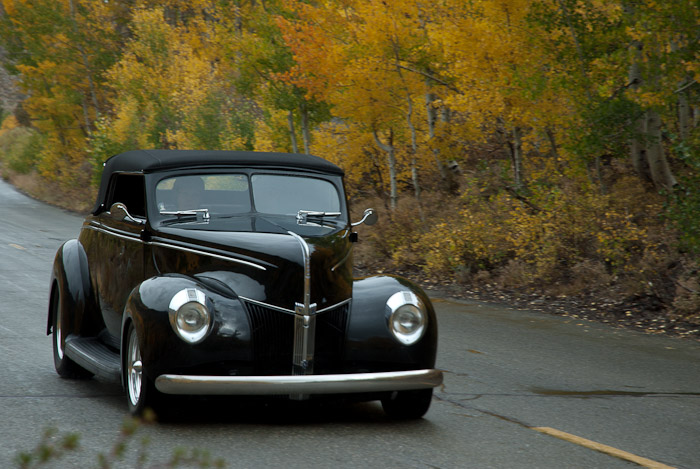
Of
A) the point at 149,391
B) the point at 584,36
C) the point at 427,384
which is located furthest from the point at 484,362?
the point at 584,36

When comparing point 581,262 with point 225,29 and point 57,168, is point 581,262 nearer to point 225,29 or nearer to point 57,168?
point 225,29

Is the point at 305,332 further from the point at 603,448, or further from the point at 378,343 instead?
the point at 603,448

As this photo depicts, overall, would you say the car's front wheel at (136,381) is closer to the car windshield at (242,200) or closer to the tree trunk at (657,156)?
the car windshield at (242,200)

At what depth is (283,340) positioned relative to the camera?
5539 mm

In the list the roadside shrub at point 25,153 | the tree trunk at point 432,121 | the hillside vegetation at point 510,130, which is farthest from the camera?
the roadside shrub at point 25,153

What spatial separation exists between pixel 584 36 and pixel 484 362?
7899 mm

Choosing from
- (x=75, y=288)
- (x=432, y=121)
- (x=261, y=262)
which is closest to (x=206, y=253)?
(x=261, y=262)

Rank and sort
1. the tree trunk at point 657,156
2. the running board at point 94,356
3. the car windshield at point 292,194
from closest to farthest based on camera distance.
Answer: the running board at point 94,356 < the car windshield at point 292,194 < the tree trunk at point 657,156

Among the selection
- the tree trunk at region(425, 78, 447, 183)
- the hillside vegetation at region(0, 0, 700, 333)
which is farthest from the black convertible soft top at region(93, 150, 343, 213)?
the tree trunk at region(425, 78, 447, 183)

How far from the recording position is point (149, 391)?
547 centimetres

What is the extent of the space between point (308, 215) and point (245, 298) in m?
1.37

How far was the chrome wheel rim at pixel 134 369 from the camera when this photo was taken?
5711mm

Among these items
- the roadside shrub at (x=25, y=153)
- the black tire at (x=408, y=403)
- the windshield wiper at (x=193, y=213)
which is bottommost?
the black tire at (x=408, y=403)

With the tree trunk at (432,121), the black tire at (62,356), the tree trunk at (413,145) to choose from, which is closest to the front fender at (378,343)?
the black tire at (62,356)
